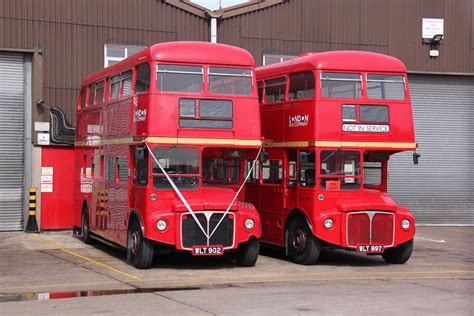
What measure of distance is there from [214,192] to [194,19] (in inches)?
409

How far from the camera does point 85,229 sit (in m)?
20.2

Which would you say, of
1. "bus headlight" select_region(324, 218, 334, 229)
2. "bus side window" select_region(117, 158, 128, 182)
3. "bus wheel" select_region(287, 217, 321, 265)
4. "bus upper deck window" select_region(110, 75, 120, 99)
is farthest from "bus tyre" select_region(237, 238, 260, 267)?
"bus upper deck window" select_region(110, 75, 120, 99)

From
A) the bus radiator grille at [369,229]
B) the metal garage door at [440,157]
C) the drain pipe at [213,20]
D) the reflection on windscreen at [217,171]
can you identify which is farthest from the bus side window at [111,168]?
the metal garage door at [440,157]

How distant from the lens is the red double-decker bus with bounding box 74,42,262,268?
48.2 ft

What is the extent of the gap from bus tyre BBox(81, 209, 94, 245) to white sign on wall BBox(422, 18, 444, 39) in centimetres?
1298

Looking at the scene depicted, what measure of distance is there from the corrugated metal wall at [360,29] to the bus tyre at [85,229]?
7.47 m

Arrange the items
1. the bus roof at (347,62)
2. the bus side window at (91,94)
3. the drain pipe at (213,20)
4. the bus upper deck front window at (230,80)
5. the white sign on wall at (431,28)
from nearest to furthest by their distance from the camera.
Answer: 1. the bus upper deck front window at (230,80)
2. the bus roof at (347,62)
3. the bus side window at (91,94)
4. the drain pipe at (213,20)
5. the white sign on wall at (431,28)

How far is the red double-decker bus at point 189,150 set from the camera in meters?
14.7

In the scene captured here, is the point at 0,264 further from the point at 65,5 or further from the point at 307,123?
the point at 65,5

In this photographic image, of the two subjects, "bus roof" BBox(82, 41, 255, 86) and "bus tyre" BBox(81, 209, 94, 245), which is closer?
"bus roof" BBox(82, 41, 255, 86)

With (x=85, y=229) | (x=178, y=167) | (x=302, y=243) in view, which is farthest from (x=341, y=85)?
(x=85, y=229)

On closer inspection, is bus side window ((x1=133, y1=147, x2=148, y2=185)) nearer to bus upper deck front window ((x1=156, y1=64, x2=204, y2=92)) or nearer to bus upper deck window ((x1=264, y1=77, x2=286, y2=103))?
bus upper deck front window ((x1=156, y1=64, x2=204, y2=92))

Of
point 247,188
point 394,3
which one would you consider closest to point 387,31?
point 394,3

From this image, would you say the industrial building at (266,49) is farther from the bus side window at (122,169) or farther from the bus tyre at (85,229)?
the bus side window at (122,169)
